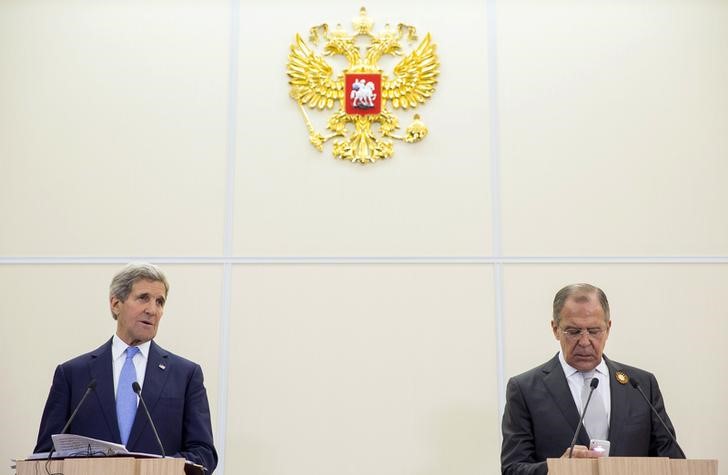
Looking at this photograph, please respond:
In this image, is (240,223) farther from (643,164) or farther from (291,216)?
(643,164)

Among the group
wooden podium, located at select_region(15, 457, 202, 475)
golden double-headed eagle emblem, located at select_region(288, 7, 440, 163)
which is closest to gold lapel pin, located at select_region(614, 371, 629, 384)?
wooden podium, located at select_region(15, 457, 202, 475)

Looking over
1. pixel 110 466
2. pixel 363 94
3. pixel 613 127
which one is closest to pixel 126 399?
pixel 110 466

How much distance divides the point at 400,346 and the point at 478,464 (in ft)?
2.38

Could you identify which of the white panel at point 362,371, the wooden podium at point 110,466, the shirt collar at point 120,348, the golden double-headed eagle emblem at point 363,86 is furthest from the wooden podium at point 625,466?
the golden double-headed eagle emblem at point 363,86

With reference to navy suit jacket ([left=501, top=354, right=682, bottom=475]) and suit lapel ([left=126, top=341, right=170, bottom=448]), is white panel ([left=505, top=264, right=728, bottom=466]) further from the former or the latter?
suit lapel ([left=126, top=341, right=170, bottom=448])

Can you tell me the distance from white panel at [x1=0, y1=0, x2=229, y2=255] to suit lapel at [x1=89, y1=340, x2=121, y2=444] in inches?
55.9

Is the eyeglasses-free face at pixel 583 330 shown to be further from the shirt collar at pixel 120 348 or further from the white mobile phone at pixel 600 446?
the shirt collar at pixel 120 348

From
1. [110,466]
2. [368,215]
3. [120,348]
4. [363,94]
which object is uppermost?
[363,94]

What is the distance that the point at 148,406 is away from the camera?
12.5 feet

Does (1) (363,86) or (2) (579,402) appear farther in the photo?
(1) (363,86)

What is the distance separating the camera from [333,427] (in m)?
5.04

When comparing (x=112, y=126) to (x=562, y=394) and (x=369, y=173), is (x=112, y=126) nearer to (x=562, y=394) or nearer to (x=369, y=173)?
(x=369, y=173)

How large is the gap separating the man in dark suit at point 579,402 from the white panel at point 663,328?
1276 millimetres

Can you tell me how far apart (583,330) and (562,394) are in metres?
0.26
